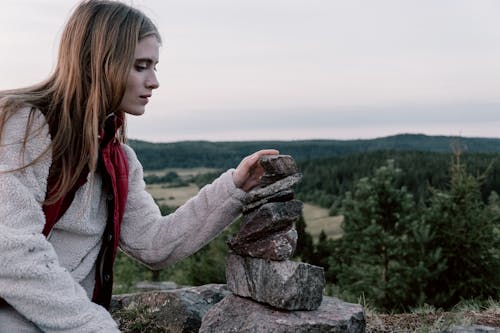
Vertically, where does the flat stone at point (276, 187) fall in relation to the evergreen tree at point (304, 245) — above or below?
above

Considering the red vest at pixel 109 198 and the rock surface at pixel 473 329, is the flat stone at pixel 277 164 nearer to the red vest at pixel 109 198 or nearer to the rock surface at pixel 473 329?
the red vest at pixel 109 198

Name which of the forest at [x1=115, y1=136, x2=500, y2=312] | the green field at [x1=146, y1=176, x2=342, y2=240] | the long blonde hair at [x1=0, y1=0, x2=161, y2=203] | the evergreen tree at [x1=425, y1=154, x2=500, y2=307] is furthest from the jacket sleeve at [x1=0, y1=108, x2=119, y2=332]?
the green field at [x1=146, y1=176, x2=342, y2=240]

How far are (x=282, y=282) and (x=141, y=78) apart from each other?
2.01 meters

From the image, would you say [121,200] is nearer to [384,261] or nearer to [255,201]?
[255,201]

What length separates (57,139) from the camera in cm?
416

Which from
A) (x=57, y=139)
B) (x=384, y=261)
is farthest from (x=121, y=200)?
(x=384, y=261)

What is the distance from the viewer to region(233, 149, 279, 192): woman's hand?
16.7 ft

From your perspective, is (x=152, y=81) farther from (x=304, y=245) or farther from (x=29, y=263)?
(x=304, y=245)

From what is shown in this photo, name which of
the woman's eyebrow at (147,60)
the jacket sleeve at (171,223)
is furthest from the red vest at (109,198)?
the woman's eyebrow at (147,60)

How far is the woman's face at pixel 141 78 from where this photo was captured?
14.8 feet

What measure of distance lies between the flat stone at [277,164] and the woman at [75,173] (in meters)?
0.11

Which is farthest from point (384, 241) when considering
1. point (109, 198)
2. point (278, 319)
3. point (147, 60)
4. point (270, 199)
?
point (147, 60)

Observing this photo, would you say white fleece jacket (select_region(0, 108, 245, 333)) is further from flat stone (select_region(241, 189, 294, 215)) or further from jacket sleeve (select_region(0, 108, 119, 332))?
flat stone (select_region(241, 189, 294, 215))

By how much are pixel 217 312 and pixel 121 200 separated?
4.95 feet
